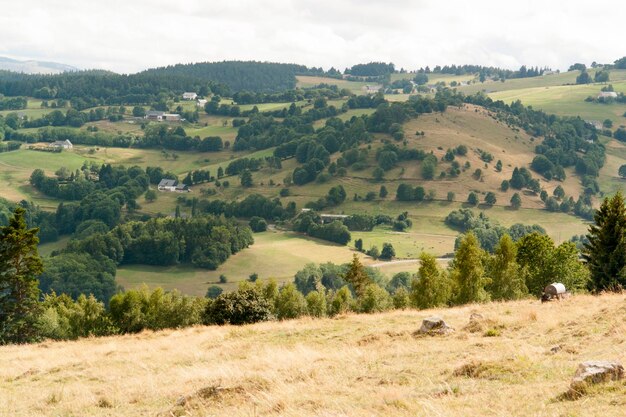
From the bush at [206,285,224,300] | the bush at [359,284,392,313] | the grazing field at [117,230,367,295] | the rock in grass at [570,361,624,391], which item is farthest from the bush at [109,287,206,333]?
the grazing field at [117,230,367,295]

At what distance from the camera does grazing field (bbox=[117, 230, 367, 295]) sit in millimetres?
162788

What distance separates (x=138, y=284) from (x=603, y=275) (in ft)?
410

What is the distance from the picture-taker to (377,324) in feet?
125

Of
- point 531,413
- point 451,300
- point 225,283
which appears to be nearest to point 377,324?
point 531,413

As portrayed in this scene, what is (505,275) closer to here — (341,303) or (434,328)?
(341,303)

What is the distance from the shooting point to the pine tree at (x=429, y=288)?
6544 cm

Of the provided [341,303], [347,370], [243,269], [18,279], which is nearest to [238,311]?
[18,279]

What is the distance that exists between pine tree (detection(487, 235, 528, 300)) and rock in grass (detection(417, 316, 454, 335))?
37.1 meters

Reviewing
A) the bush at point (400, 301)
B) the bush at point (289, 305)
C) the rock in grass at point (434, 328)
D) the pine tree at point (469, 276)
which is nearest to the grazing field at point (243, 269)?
the bush at point (289, 305)

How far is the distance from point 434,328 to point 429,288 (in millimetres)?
35072

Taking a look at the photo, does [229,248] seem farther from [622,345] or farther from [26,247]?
[622,345]

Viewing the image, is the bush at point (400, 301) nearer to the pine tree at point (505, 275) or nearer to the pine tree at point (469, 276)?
the pine tree at point (469, 276)

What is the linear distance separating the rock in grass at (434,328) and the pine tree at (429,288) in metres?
32.8

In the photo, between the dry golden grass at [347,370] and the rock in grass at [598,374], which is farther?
the dry golden grass at [347,370]
